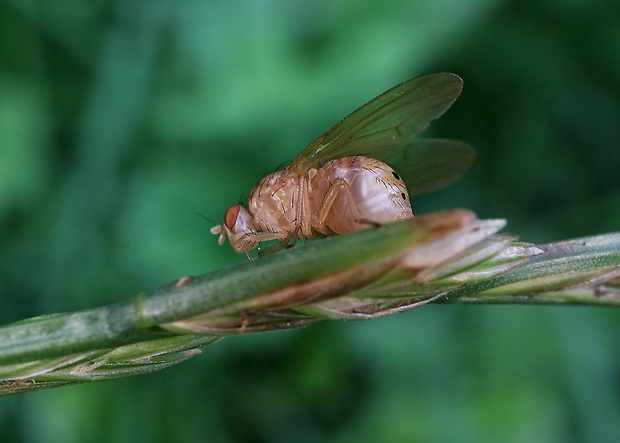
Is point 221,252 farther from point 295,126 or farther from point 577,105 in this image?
point 577,105

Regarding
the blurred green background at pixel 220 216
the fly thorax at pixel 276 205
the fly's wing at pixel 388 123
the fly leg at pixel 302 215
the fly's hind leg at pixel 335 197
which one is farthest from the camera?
the blurred green background at pixel 220 216

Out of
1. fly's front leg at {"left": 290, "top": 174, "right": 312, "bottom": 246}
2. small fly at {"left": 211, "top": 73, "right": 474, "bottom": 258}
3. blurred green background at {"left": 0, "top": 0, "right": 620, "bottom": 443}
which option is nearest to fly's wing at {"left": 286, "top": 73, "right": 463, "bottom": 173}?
small fly at {"left": 211, "top": 73, "right": 474, "bottom": 258}

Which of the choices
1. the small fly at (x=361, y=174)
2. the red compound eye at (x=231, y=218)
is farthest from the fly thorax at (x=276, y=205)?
the red compound eye at (x=231, y=218)

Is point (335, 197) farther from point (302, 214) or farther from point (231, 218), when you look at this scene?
point (231, 218)

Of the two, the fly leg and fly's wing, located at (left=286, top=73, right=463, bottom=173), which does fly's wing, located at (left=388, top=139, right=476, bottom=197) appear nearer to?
fly's wing, located at (left=286, top=73, right=463, bottom=173)

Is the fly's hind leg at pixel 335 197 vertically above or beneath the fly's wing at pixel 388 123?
beneath

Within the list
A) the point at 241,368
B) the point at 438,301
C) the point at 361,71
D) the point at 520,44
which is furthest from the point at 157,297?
the point at 520,44

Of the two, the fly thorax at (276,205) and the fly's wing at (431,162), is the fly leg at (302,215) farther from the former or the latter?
the fly's wing at (431,162)
